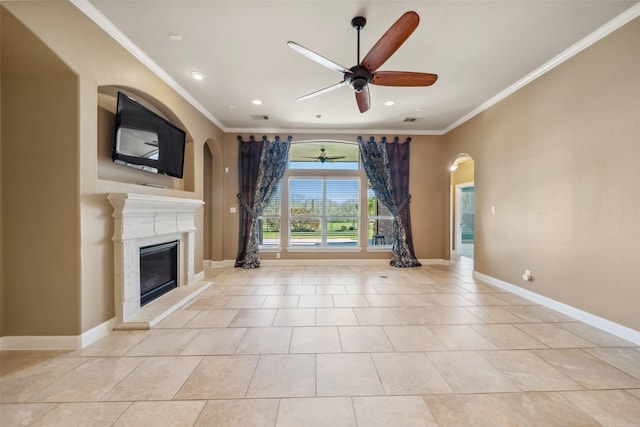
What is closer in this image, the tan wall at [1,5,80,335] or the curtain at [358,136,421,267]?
the tan wall at [1,5,80,335]

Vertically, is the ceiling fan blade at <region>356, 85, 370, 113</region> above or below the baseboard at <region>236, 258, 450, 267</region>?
above

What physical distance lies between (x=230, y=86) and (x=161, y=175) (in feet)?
5.38

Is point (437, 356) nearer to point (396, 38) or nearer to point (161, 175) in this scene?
point (396, 38)

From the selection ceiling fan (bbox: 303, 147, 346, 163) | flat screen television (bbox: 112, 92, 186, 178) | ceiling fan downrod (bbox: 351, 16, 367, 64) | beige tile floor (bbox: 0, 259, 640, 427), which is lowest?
beige tile floor (bbox: 0, 259, 640, 427)

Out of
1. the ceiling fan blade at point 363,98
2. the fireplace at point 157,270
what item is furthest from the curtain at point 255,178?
the ceiling fan blade at point 363,98

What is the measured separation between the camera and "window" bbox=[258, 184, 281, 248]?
6.08 meters

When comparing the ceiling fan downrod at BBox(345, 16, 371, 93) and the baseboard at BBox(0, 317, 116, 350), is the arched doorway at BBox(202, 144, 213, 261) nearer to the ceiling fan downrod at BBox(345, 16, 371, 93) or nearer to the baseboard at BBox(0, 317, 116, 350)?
the baseboard at BBox(0, 317, 116, 350)

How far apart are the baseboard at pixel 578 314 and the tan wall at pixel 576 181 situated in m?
0.06

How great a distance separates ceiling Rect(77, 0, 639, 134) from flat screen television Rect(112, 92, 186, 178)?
2.14 ft

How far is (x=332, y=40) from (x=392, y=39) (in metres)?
0.95

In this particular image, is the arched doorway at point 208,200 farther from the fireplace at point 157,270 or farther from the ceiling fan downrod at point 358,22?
the ceiling fan downrod at point 358,22

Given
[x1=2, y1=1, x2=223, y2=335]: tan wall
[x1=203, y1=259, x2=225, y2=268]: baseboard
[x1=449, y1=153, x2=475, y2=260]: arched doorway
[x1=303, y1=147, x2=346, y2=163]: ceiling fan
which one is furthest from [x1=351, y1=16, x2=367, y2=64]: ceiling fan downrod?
[x1=449, y1=153, x2=475, y2=260]: arched doorway

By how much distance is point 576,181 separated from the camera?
9.81 feet

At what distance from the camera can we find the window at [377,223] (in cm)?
620
